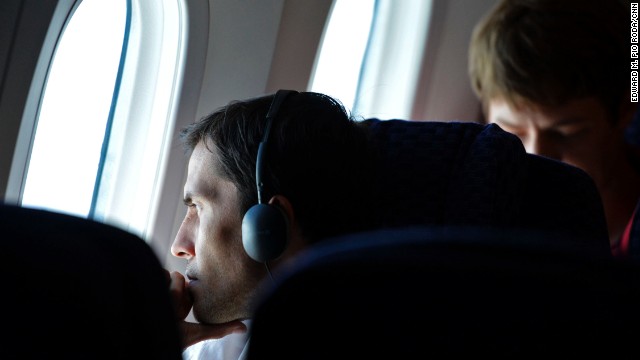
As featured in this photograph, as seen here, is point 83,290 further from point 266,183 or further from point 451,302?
point 266,183

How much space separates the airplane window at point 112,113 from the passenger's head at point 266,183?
0.59 m

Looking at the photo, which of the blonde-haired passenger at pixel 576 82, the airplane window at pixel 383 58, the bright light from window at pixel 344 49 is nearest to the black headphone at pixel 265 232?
the blonde-haired passenger at pixel 576 82

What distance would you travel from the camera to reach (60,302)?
706mm

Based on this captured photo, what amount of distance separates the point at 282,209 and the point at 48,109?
91 centimetres

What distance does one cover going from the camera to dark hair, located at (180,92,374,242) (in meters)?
1.63

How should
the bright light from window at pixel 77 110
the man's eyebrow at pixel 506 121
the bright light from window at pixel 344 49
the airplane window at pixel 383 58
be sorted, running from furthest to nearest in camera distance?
the airplane window at pixel 383 58 < the bright light from window at pixel 344 49 < the man's eyebrow at pixel 506 121 < the bright light from window at pixel 77 110

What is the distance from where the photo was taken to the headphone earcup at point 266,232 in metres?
1.53

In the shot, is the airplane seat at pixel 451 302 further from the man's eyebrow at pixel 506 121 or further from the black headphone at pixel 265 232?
the man's eyebrow at pixel 506 121

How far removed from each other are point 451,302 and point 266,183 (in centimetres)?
102

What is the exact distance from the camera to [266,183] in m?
1.61

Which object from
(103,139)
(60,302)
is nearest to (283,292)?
(60,302)

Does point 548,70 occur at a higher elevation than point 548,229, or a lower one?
higher

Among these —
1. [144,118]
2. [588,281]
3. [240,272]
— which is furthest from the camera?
[144,118]

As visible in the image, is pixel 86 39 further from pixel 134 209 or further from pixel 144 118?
pixel 134 209
